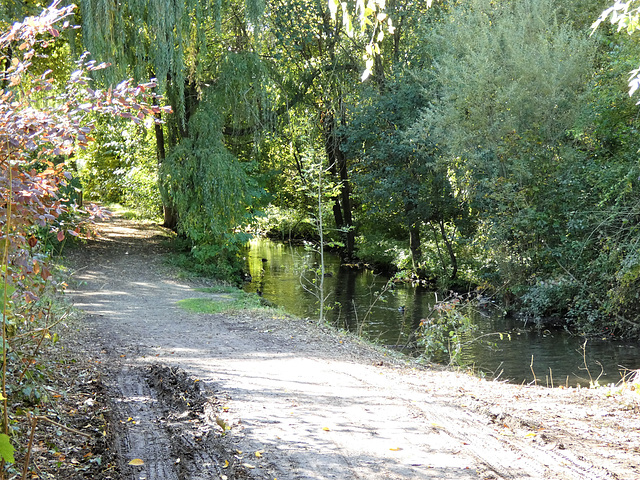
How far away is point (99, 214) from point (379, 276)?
16761 mm

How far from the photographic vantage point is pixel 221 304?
11.5 m

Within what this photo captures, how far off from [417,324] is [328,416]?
870 centimetres

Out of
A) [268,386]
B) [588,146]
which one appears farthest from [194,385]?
[588,146]

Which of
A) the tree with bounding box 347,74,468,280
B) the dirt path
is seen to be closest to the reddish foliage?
the dirt path

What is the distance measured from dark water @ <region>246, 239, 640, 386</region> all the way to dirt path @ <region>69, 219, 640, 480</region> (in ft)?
9.42

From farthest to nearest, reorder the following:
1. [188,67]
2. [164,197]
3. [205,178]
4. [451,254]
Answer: [451,254]
[164,197]
[205,178]
[188,67]

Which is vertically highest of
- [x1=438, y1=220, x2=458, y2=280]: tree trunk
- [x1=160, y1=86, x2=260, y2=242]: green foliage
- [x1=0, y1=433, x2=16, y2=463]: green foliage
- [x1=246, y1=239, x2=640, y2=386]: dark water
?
[x1=160, y1=86, x2=260, y2=242]: green foliage

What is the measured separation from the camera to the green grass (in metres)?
10.9

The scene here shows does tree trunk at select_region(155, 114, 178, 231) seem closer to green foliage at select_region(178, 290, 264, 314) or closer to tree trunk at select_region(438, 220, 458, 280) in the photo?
green foliage at select_region(178, 290, 264, 314)

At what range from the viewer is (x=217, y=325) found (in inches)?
380

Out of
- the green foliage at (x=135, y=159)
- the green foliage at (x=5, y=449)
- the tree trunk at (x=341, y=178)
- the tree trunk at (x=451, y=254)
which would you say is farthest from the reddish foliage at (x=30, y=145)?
the tree trunk at (x=341, y=178)

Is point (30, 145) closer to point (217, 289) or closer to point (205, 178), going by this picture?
point (217, 289)

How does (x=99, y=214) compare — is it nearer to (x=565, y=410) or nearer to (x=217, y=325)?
(x=565, y=410)

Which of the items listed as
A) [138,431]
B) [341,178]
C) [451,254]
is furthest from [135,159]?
[138,431]
